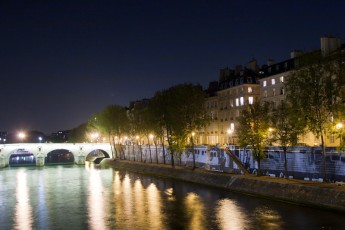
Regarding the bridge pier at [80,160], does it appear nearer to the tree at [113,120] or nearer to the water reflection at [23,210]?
the tree at [113,120]

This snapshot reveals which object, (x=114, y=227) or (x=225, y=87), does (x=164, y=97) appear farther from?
(x=114, y=227)

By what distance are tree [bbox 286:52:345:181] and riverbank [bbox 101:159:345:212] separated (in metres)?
3.78

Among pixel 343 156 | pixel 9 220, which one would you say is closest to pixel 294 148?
pixel 343 156

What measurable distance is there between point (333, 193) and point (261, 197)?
35.0 feet

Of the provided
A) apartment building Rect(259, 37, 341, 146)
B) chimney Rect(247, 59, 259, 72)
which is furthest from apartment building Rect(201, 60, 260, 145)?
apartment building Rect(259, 37, 341, 146)

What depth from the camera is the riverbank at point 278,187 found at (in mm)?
40344

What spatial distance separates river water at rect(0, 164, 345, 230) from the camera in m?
36.8

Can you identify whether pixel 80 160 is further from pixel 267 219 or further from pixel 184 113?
pixel 267 219

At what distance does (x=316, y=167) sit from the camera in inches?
2044

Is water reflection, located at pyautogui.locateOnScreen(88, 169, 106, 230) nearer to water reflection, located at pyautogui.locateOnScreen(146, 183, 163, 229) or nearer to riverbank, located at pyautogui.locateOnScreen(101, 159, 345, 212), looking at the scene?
water reflection, located at pyautogui.locateOnScreen(146, 183, 163, 229)

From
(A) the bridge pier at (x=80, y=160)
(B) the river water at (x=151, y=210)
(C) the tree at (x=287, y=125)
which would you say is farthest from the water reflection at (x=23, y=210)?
(A) the bridge pier at (x=80, y=160)

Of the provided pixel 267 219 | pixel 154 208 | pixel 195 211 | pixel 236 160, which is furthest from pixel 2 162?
pixel 267 219

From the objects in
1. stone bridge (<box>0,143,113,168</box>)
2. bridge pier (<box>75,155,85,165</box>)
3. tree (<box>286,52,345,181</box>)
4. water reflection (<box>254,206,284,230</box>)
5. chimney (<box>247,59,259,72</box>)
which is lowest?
water reflection (<box>254,206,284,230</box>)

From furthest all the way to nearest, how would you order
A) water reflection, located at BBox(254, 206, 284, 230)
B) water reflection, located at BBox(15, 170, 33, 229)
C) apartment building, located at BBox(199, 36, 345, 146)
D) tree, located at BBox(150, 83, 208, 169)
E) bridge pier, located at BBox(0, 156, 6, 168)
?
bridge pier, located at BBox(0, 156, 6, 168)
apartment building, located at BBox(199, 36, 345, 146)
tree, located at BBox(150, 83, 208, 169)
water reflection, located at BBox(15, 170, 33, 229)
water reflection, located at BBox(254, 206, 284, 230)
